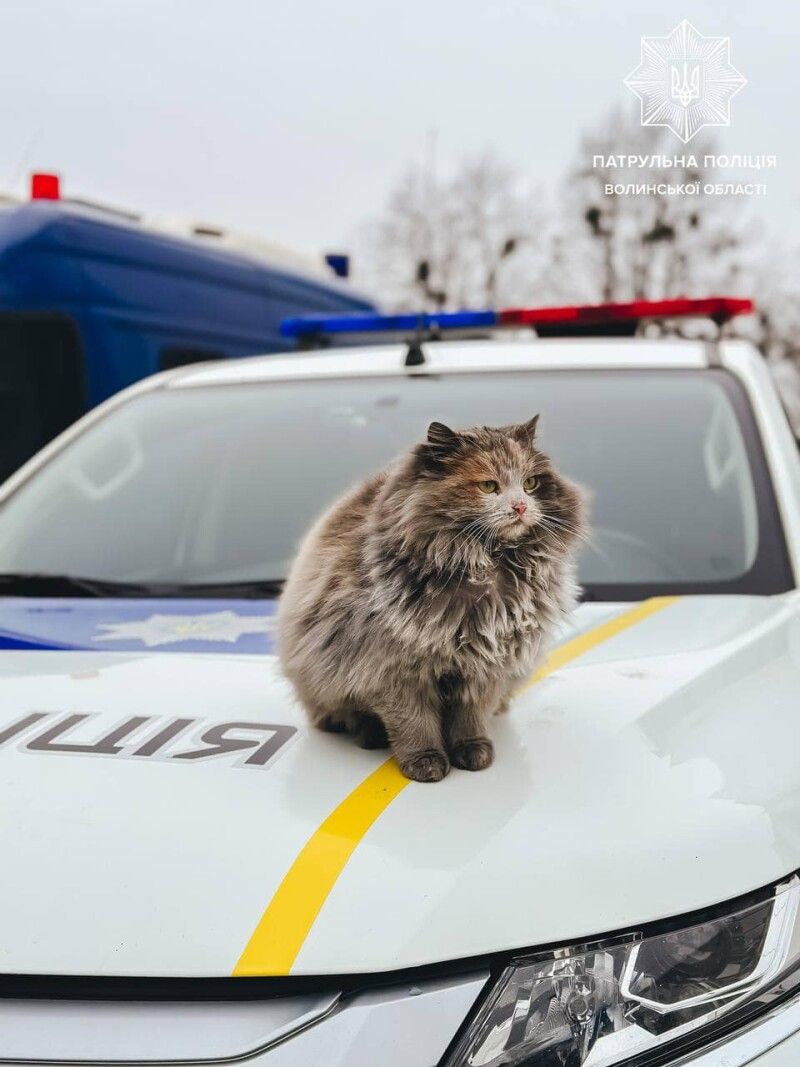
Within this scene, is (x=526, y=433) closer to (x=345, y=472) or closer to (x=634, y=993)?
(x=634, y=993)

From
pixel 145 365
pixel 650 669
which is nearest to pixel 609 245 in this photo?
pixel 145 365

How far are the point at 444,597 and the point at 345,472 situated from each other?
4.61 ft

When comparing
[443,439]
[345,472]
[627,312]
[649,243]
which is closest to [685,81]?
[627,312]

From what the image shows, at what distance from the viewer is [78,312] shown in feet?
17.3

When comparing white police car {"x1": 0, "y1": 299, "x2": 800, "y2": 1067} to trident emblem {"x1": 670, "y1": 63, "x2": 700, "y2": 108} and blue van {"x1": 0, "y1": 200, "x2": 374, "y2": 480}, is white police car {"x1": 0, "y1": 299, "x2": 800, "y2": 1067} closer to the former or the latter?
trident emblem {"x1": 670, "y1": 63, "x2": 700, "y2": 108}

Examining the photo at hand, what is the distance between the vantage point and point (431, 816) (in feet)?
4.79

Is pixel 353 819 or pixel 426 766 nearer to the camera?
pixel 353 819

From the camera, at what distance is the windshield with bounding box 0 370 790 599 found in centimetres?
258

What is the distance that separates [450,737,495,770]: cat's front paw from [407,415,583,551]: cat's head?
0.30 m

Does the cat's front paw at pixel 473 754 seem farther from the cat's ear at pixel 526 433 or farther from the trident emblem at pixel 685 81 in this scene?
the trident emblem at pixel 685 81

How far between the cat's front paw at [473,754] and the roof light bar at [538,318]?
7.11 feet

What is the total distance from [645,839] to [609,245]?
19.6 m

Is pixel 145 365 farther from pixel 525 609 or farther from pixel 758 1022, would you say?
pixel 758 1022

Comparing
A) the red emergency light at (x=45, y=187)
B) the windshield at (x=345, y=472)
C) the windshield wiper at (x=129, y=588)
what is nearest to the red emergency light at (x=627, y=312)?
the windshield at (x=345, y=472)
